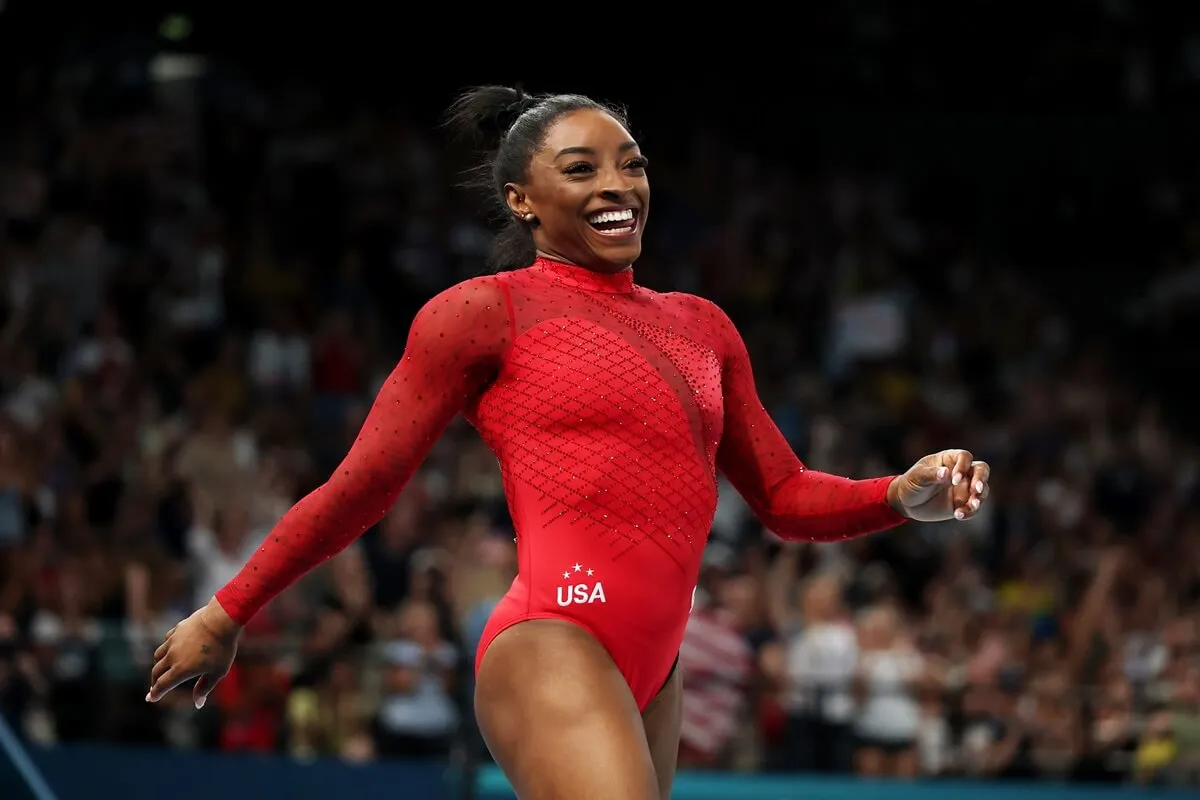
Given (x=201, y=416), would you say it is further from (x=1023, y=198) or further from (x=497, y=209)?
(x=1023, y=198)

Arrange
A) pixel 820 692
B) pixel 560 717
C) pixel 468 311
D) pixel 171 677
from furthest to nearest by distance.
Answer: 1. pixel 820 692
2. pixel 468 311
3. pixel 171 677
4. pixel 560 717

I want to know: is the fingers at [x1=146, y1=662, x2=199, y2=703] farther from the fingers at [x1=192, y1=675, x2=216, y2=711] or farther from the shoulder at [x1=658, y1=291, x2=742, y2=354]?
the shoulder at [x1=658, y1=291, x2=742, y2=354]

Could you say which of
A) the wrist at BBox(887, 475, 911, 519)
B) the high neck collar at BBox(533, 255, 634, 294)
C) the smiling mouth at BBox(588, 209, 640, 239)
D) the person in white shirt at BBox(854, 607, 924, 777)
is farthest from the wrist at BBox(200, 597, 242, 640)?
the person in white shirt at BBox(854, 607, 924, 777)

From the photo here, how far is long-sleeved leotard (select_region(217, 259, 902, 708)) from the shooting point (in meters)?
3.08

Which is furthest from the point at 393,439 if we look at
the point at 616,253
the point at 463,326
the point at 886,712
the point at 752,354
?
the point at 752,354

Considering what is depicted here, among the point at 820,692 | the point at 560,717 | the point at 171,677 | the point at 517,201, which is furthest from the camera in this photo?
the point at 820,692

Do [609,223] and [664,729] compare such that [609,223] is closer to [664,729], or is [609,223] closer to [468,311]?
[468,311]

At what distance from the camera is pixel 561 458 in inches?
123

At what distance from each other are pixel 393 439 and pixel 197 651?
1.60ft

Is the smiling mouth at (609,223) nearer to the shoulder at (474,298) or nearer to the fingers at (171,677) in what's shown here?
the shoulder at (474,298)

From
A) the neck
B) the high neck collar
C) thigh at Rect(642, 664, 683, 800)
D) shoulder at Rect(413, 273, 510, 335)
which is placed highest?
the neck

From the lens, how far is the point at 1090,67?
1498cm

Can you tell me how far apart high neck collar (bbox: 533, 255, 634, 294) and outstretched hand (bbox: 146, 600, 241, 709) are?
33.5 inches

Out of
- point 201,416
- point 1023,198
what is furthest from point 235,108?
point 1023,198
